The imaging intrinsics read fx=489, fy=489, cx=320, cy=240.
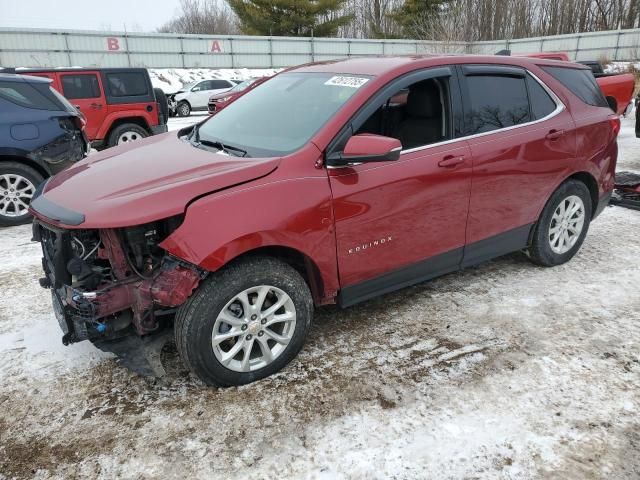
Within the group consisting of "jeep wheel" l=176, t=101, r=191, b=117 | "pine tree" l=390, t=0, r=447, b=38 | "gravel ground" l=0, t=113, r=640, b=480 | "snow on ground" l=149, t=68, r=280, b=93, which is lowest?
"gravel ground" l=0, t=113, r=640, b=480

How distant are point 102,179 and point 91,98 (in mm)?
8580

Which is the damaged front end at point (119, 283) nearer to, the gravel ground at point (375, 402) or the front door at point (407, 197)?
the gravel ground at point (375, 402)

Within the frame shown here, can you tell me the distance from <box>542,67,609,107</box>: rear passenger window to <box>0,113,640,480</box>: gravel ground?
1.75m

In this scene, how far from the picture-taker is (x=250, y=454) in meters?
2.29

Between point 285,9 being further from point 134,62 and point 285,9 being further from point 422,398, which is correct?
point 422,398

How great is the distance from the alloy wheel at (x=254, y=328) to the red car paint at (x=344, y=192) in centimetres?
26

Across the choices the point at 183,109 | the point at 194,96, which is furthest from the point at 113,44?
the point at 183,109

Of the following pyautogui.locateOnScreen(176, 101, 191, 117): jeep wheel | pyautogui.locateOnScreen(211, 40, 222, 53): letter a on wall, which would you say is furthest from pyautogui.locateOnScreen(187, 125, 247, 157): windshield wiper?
pyautogui.locateOnScreen(211, 40, 222, 53): letter a on wall

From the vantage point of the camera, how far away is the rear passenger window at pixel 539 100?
12.6 feet

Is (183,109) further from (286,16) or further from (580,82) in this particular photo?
(286,16)

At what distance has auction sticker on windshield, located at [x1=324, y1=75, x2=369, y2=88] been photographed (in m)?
3.08

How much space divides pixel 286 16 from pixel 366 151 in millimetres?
38862

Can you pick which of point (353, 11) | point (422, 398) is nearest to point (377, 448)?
point (422, 398)

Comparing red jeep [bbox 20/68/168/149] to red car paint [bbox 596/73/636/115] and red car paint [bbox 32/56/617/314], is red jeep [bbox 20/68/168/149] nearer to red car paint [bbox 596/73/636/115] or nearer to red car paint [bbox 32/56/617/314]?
red car paint [bbox 32/56/617/314]
